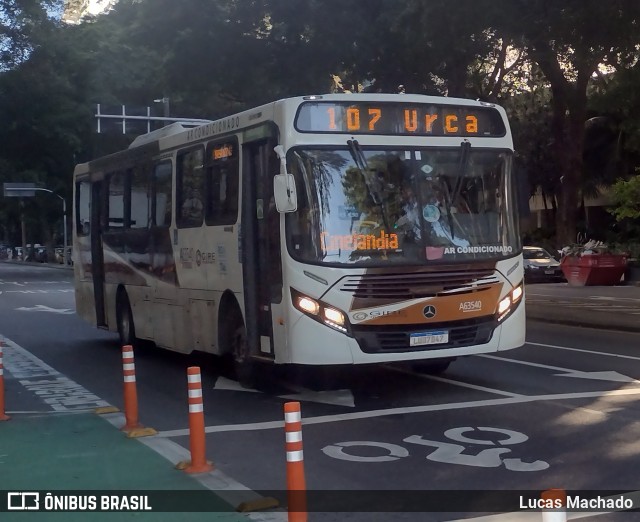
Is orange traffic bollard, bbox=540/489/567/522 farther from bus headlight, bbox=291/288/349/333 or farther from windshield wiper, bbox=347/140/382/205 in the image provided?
windshield wiper, bbox=347/140/382/205

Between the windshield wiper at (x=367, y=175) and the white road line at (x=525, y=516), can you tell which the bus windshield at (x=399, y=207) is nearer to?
the windshield wiper at (x=367, y=175)

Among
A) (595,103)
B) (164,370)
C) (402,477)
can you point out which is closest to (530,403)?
(402,477)

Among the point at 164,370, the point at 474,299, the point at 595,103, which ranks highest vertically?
the point at 595,103

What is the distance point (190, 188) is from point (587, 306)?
13.9m

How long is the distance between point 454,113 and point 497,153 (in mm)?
694

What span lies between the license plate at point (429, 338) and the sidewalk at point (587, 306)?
872 centimetres

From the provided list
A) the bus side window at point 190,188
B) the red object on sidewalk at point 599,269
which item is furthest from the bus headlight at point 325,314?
the red object on sidewalk at point 599,269

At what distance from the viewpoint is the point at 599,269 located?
3378 cm

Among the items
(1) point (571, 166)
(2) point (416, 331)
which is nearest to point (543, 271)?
(1) point (571, 166)

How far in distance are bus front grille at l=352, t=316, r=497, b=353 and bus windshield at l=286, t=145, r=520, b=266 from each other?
28.2 inches

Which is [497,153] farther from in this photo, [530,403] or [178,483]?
[178,483]

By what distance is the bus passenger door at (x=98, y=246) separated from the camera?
17.5m

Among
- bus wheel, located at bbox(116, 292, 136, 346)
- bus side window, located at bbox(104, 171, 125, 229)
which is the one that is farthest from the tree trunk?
bus wheel, located at bbox(116, 292, 136, 346)

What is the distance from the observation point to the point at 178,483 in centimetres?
773
